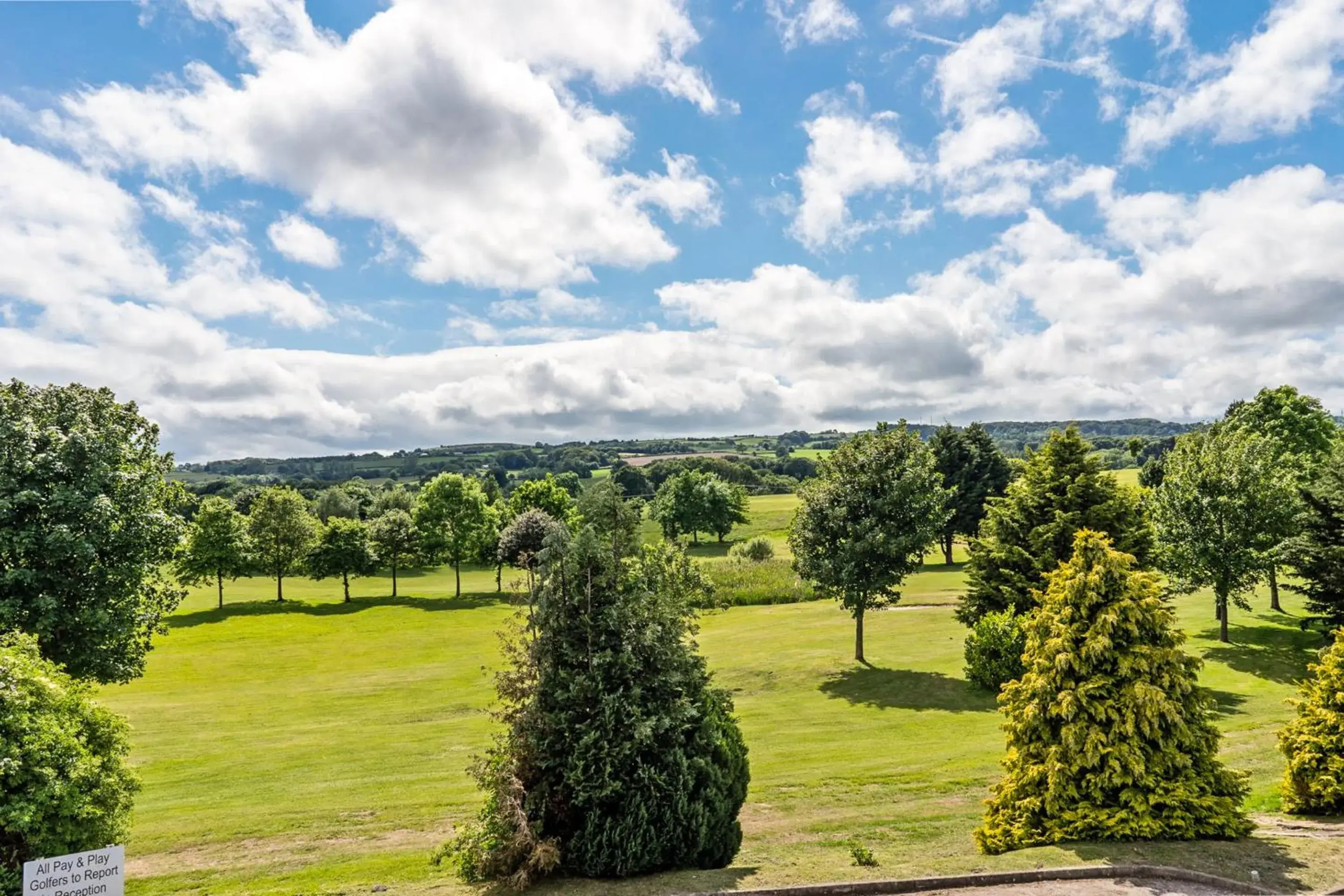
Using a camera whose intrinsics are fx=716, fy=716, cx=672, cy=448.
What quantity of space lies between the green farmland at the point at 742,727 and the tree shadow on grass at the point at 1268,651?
15cm

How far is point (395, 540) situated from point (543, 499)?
45.5ft

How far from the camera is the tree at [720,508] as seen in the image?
91875mm

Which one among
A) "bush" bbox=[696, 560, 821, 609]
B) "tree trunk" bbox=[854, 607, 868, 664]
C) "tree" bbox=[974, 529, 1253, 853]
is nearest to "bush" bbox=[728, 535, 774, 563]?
"bush" bbox=[696, 560, 821, 609]

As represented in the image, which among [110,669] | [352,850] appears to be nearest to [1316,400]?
[352,850]

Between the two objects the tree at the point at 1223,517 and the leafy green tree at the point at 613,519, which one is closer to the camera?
the leafy green tree at the point at 613,519

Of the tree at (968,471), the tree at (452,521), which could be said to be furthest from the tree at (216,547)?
the tree at (968,471)

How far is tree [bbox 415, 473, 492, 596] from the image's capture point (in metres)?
61.8

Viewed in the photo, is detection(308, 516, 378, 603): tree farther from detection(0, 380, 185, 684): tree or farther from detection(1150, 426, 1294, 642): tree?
detection(1150, 426, 1294, 642): tree

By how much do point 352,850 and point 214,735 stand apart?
45.6 feet

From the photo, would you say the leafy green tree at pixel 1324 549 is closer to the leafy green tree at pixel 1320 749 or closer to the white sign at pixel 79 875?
the leafy green tree at pixel 1320 749

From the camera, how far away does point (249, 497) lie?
120m

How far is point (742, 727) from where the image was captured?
74.0 feet

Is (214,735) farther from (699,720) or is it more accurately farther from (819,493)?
(819,493)

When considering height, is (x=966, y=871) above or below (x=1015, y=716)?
below
